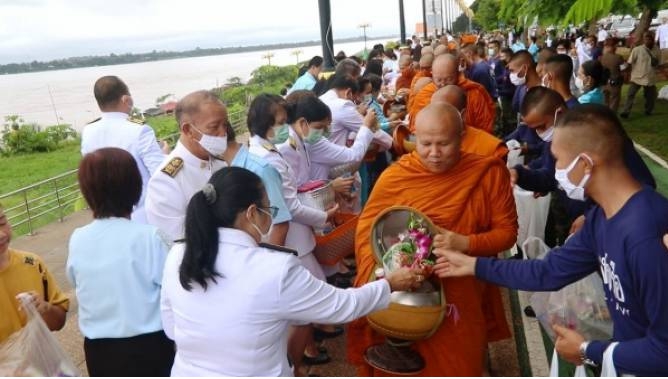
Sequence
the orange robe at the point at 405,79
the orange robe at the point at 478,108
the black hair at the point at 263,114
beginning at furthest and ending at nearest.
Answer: the orange robe at the point at 405,79, the orange robe at the point at 478,108, the black hair at the point at 263,114

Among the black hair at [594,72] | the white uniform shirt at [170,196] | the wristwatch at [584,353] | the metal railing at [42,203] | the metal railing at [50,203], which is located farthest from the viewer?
the metal railing at [50,203]

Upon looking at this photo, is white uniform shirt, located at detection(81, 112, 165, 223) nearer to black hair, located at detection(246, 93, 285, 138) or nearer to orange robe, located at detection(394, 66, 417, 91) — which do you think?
black hair, located at detection(246, 93, 285, 138)

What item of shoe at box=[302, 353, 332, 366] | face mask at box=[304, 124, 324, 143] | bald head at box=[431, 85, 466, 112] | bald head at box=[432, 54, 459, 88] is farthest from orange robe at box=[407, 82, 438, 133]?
shoe at box=[302, 353, 332, 366]

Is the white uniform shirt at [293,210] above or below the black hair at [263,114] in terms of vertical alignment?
below

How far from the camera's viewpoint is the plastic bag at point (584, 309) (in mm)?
2639

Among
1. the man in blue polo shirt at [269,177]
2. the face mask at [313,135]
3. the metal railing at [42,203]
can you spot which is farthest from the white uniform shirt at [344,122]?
the metal railing at [42,203]

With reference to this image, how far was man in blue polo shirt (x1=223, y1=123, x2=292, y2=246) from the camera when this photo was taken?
3266 millimetres

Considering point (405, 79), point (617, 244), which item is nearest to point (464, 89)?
point (617, 244)

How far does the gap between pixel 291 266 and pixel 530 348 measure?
2.53 m

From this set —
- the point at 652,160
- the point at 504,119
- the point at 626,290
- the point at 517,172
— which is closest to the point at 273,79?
the point at 504,119

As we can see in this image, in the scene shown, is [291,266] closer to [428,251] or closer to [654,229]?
[428,251]

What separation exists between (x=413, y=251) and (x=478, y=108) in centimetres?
376

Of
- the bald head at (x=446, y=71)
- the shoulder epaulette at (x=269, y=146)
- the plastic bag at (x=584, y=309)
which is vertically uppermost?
the bald head at (x=446, y=71)

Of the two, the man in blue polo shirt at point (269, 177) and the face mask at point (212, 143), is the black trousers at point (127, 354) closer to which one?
the man in blue polo shirt at point (269, 177)
